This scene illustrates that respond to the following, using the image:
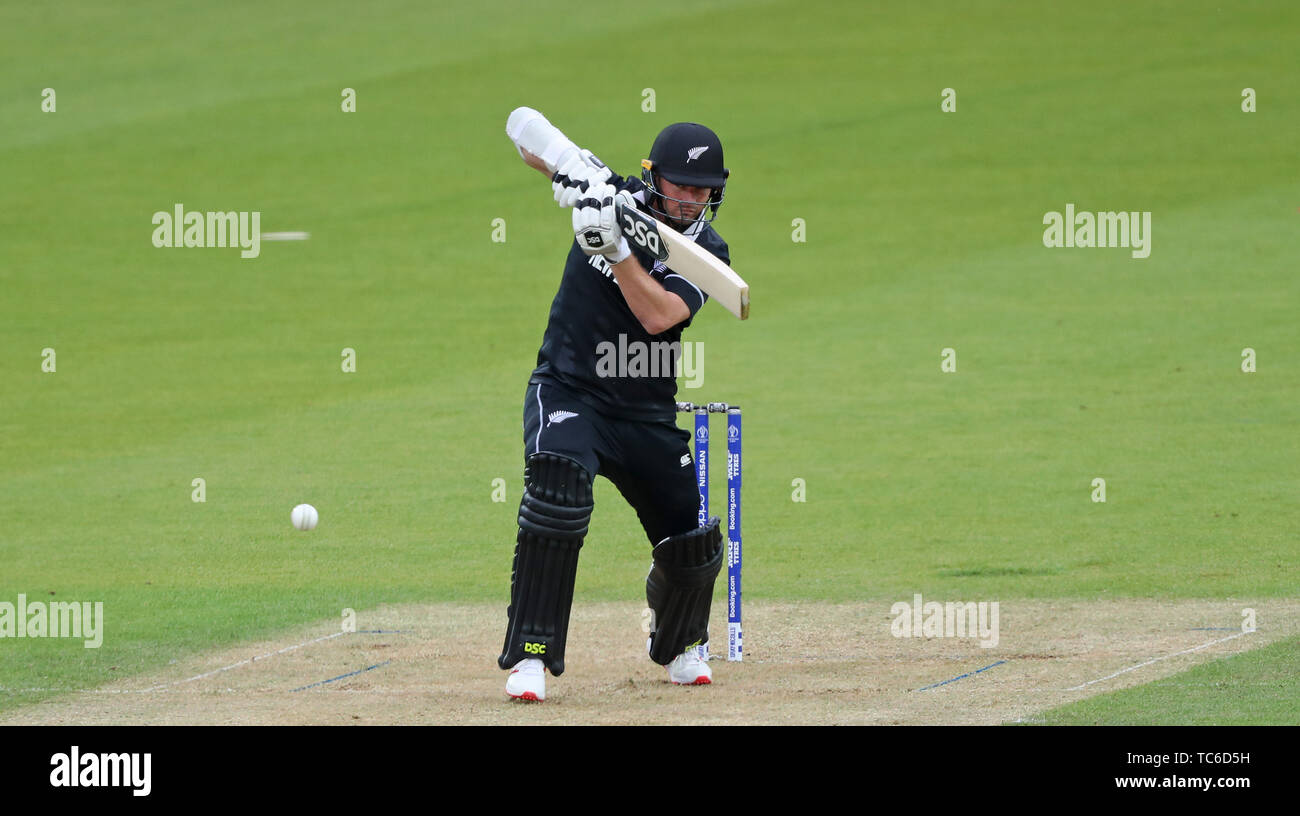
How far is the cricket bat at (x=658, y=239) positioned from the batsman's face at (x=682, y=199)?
0.12 m

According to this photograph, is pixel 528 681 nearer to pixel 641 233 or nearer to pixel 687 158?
pixel 641 233

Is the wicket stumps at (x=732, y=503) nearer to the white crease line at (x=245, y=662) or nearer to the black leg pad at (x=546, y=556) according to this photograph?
the black leg pad at (x=546, y=556)

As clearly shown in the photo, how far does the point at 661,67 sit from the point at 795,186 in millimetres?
5379

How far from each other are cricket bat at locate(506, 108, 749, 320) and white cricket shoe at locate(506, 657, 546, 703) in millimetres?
1710

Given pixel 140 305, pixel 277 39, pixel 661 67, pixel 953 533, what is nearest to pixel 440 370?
pixel 140 305

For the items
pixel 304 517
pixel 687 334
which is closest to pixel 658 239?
pixel 304 517

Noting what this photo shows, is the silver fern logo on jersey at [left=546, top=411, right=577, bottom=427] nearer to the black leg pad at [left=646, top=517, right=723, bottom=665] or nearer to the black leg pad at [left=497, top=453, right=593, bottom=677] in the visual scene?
the black leg pad at [left=497, top=453, right=593, bottom=677]

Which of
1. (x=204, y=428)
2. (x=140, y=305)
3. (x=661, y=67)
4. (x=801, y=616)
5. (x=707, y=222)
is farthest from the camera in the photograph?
(x=661, y=67)

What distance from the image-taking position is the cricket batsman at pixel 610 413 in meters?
7.58

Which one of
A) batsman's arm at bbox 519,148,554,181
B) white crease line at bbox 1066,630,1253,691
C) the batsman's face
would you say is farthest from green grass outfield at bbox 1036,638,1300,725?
batsman's arm at bbox 519,148,554,181

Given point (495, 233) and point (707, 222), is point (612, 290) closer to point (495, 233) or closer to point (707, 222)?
point (707, 222)

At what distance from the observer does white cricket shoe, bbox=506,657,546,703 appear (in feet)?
24.9

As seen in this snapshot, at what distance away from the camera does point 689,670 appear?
8.23 metres

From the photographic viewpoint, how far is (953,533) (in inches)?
479
